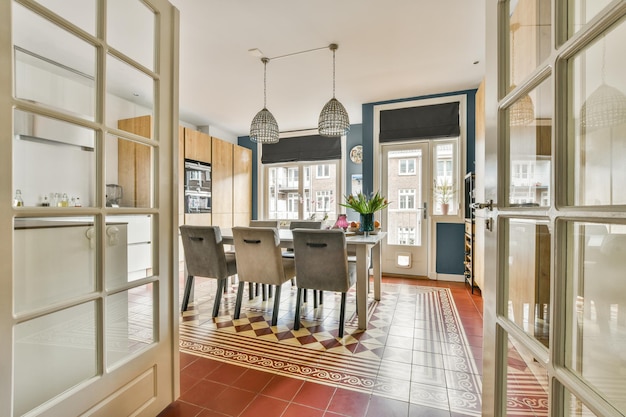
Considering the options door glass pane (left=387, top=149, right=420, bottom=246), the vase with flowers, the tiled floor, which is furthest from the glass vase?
door glass pane (left=387, top=149, right=420, bottom=246)

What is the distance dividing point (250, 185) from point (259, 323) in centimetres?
418

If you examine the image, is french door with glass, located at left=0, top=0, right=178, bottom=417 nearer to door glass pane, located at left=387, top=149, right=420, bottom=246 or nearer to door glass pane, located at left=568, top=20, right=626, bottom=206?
door glass pane, located at left=568, top=20, right=626, bottom=206

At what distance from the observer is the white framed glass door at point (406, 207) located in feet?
14.4

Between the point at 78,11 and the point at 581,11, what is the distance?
1554mm

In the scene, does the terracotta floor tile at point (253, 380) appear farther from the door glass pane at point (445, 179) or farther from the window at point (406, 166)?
the window at point (406, 166)

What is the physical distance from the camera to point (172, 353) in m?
1.45

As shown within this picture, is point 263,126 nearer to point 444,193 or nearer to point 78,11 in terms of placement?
point 78,11

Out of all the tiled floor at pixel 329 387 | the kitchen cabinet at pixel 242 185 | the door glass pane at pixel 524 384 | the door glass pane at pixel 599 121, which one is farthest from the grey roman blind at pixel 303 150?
the door glass pane at pixel 599 121

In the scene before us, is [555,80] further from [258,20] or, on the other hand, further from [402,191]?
[402,191]

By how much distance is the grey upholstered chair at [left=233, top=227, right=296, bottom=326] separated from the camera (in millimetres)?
2566

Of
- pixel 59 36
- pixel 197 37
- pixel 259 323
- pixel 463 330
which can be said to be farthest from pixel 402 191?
pixel 59 36

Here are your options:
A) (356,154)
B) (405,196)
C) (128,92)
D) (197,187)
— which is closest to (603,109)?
(128,92)

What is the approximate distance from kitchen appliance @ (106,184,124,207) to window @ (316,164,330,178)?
4795mm

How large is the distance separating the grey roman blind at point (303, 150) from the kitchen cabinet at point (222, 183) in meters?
0.87
